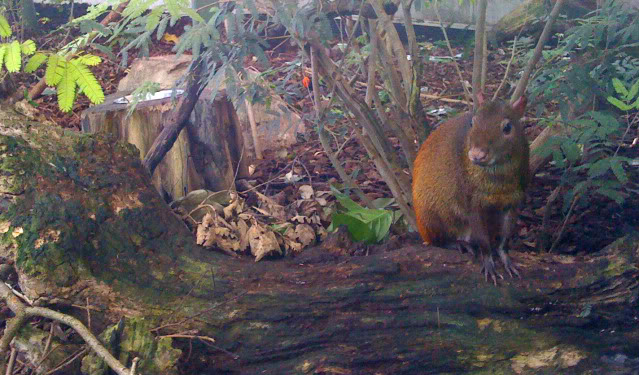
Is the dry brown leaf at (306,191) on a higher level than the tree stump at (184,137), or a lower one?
lower

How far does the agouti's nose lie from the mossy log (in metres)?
0.48

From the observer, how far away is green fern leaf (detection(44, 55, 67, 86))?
313cm

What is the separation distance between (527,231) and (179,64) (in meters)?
3.84

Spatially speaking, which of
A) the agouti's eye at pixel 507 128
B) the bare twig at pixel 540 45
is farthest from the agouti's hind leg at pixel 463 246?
the bare twig at pixel 540 45

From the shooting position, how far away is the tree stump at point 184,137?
4.64 m

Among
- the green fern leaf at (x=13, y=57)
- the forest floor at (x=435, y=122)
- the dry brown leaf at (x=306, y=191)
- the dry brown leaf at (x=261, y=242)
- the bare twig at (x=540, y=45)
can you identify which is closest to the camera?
the green fern leaf at (x=13, y=57)

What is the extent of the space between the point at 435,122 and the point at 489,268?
A: 2.65 metres


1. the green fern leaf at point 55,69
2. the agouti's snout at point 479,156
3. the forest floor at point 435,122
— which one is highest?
the green fern leaf at point 55,69

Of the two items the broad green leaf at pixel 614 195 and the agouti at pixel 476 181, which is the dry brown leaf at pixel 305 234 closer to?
the agouti at pixel 476 181

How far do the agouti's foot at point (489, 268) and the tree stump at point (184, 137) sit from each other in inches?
88.8

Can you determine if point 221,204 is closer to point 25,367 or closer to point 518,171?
point 25,367

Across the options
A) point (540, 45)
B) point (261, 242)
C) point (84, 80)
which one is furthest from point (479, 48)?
point (84, 80)

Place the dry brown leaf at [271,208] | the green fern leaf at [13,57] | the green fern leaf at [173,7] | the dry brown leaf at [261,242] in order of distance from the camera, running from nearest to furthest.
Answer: the green fern leaf at [173,7]
the green fern leaf at [13,57]
the dry brown leaf at [261,242]
the dry brown leaf at [271,208]

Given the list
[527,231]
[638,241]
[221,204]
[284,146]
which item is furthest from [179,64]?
[638,241]
